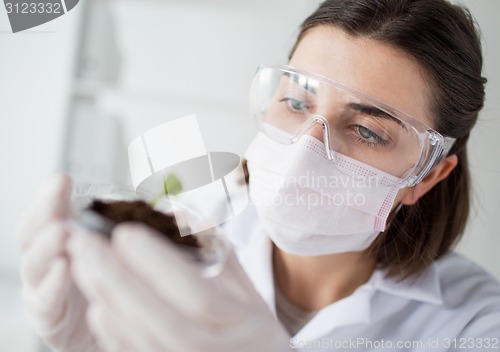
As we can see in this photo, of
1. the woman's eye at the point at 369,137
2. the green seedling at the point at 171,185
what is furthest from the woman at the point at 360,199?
the green seedling at the point at 171,185

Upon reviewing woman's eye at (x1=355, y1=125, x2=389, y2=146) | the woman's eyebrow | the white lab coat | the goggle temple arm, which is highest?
the woman's eyebrow

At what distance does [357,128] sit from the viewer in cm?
97

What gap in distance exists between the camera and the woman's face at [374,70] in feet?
3.03

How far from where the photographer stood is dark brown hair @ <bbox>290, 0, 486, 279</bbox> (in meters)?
0.96

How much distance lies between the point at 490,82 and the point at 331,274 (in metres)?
0.68

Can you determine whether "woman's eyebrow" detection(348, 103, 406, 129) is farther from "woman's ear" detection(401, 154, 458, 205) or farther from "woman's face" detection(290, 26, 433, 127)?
"woman's ear" detection(401, 154, 458, 205)

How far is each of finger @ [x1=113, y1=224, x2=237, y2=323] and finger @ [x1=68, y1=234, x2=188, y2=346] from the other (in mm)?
12

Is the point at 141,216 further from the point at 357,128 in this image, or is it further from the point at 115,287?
the point at 357,128

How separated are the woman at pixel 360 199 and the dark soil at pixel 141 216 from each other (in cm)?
10

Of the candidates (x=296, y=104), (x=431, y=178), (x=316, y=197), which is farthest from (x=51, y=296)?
(x=431, y=178)

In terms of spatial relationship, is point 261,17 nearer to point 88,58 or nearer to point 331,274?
point 88,58

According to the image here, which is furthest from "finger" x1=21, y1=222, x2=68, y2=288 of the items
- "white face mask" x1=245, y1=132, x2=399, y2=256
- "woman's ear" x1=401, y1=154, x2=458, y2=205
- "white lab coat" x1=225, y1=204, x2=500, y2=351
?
"woman's ear" x1=401, y1=154, x2=458, y2=205

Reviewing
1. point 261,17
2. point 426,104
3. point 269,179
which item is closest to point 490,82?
point 426,104

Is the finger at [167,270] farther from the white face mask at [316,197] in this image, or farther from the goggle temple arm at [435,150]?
the goggle temple arm at [435,150]
